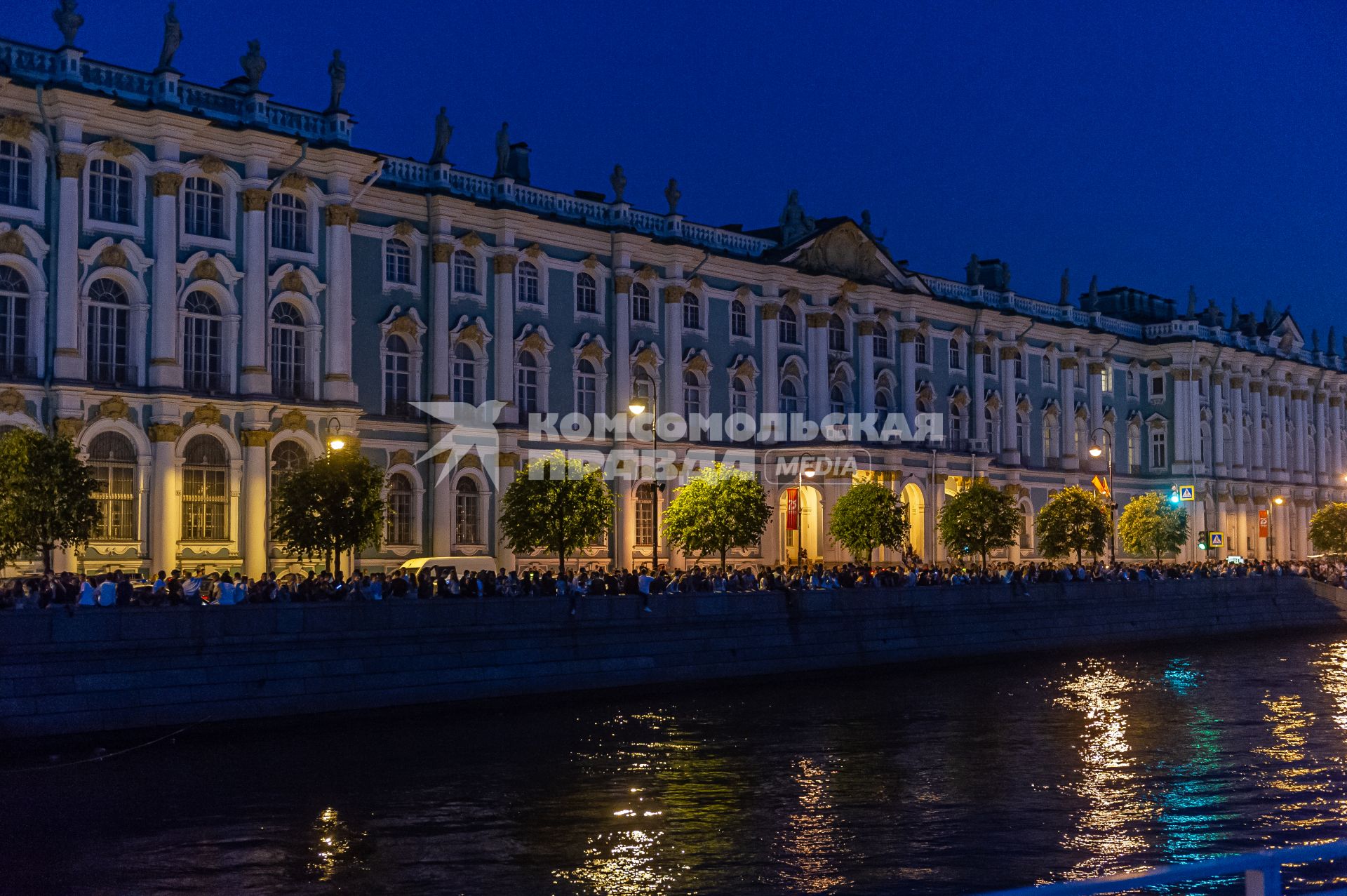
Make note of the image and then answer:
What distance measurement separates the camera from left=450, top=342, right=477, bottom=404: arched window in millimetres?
53312

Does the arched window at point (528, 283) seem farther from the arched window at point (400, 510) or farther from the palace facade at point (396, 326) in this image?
the arched window at point (400, 510)

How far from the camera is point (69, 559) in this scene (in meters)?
40.9

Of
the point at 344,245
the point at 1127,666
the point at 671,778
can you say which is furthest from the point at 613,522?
the point at 671,778

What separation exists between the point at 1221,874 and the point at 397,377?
45301 mm

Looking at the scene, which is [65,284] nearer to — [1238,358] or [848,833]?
[848,833]

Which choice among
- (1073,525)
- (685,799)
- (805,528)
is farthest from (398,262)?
(1073,525)

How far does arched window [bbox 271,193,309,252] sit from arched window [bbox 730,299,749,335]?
68.1 ft

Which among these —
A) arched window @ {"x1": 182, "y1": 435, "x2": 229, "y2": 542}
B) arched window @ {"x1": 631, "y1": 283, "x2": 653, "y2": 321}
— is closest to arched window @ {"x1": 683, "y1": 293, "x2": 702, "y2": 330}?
arched window @ {"x1": 631, "y1": 283, "x2": 653, "y2": 321}

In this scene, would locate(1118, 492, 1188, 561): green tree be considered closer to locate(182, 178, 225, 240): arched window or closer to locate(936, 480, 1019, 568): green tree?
locate(936, 480, 1019, 568): green tree

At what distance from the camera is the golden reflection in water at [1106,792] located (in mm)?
19234

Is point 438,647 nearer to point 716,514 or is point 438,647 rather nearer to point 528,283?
point 716,514

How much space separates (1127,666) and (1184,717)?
1417cm

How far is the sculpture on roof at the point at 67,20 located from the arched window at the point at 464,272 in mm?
14725

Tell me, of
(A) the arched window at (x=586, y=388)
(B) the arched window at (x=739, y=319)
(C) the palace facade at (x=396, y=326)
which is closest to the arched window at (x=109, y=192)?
(C) the palace facade at (x=396, y=326)
